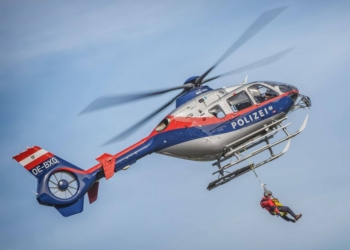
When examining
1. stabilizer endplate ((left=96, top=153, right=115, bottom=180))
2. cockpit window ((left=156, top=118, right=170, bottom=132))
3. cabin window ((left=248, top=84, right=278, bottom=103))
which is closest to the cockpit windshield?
cabin window ((left=248, top=84, right=278, bottom=103))

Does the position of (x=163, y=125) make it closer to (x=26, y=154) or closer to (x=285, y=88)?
(x=285, y=88)

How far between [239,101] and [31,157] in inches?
309

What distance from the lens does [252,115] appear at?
34.2 metres

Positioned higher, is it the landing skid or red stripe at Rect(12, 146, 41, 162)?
red stripe at Rect(12, 146, 41, 162)

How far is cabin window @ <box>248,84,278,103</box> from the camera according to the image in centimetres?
3459

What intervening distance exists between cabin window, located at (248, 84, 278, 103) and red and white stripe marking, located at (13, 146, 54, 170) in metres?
7.75

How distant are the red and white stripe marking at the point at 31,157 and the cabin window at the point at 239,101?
6871 millimetres

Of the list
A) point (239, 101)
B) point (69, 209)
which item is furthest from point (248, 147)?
point (69, 209)

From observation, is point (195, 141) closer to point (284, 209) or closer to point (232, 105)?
point (232, 105)

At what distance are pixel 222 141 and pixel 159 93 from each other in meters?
2.93

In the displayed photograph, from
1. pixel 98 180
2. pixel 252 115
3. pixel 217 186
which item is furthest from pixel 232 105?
pixel 98 180

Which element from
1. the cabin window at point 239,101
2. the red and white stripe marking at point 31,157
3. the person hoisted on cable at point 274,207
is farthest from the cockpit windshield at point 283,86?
the red and white stripe marking at point 31,157

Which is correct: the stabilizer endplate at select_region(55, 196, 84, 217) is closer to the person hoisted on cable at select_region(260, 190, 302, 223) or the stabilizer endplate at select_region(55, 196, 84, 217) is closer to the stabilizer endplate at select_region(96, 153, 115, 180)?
the stabilizer endplate at select_region(96, 153, 115, 180)

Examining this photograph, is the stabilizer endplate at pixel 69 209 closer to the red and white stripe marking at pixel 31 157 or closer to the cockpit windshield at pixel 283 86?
the red and white stripe marking at pixel 31 157
